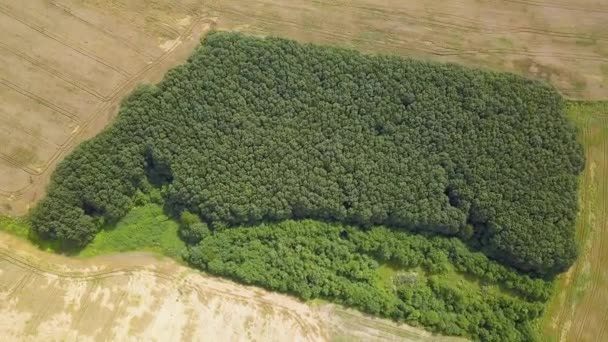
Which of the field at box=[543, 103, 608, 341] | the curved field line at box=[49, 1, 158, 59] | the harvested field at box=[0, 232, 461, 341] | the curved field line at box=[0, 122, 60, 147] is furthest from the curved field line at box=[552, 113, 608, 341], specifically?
the curved field line at box=[0, 122, 60, 147]

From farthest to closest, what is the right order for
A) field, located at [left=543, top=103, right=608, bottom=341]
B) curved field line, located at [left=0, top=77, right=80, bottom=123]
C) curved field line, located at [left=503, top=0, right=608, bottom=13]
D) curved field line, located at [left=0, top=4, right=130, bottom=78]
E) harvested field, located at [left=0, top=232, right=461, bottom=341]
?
curved field line, located at [left=503, top=0, right=608, bottom=13] → curved field line, located at [left=0, top=4, right=130, bottom=78] → curved field line, located at [left=0, top=77, right=80, bottom=123] → field, located at [left=543, top=103, right=608, bottom=341] → harvested field, located at [left=0, top=232, right=461, bottom=341]

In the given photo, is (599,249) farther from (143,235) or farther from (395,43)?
(143,235)

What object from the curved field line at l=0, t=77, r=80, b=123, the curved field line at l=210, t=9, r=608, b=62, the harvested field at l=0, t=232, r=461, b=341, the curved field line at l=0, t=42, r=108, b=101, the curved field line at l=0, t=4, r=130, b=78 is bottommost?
the harvested field at l=0, t=232, r=461, b=341

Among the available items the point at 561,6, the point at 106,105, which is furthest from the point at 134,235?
the point at 561,6

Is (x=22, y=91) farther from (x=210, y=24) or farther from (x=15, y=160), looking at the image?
(x=210, y=24)

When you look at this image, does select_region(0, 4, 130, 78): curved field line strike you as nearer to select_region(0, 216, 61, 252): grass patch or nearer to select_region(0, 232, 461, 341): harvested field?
select_region(0, 216, 61, 252): grass patch

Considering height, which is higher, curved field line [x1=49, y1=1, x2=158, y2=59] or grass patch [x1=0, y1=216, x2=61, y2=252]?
curved field line [x1=49, y1=1, x2=158, y2=59]
